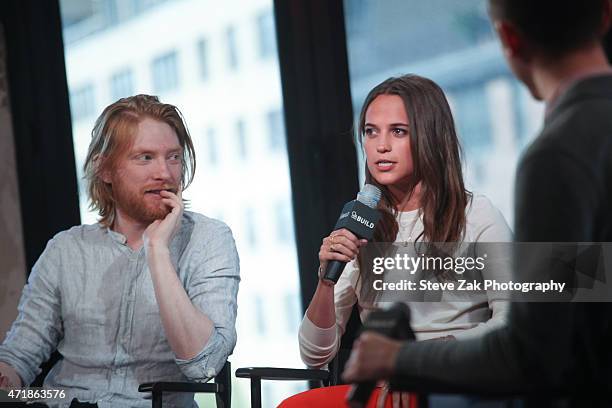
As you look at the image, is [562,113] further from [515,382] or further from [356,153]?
[356,153]

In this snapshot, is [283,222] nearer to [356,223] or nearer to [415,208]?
[415,208]

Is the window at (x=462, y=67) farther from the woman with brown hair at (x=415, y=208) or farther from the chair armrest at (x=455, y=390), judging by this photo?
the chair armrest at (x=455, y=390)

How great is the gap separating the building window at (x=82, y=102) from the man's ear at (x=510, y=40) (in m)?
3.07

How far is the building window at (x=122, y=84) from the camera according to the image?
3.85 metres

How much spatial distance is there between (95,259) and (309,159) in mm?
1013

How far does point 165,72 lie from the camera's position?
374cm

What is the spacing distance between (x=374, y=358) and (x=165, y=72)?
2.78 metres

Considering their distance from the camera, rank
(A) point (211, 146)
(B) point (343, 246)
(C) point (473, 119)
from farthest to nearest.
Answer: (A) point (211, 146), (C) point (473, 119), (B) point (343, 246)

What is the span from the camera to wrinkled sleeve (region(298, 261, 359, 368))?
2.38m

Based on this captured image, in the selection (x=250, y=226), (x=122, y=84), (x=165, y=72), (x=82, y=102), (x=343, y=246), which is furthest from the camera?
(x=82, y=102)

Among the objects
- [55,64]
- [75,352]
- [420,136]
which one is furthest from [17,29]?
[420,136]

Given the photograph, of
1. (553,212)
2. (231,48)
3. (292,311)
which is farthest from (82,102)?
(553,212)

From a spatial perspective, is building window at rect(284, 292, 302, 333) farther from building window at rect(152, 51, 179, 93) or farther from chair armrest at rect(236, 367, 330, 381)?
building window at rect(152, 51, 179, 93)

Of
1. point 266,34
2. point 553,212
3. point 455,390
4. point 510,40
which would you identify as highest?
point 266,34
